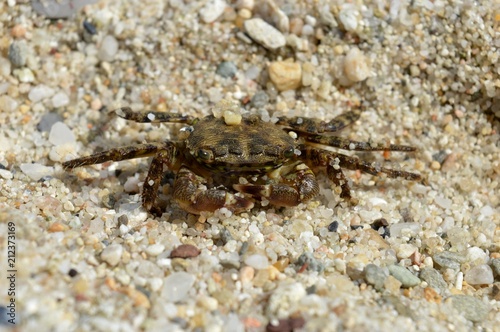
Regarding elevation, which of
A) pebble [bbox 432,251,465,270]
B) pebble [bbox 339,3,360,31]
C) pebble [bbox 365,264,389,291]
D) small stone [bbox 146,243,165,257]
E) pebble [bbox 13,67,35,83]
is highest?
pebble [bbox 339,3,360,31]

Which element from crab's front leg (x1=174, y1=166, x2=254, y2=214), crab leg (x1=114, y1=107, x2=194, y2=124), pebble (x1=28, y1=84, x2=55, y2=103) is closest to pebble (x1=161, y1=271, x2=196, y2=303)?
crab's front leg (x1=174, y1=166, x2=254, y2=214)

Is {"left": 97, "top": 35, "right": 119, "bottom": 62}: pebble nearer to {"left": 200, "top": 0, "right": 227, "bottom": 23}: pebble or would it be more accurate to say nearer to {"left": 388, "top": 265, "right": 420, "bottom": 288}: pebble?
{"left": 200, "top": 0, "right": 227, "bottom": 23}: pebble

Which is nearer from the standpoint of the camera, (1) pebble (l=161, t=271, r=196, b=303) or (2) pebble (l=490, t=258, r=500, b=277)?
(1) pebble (l=161, t=271, r=196, b=303)

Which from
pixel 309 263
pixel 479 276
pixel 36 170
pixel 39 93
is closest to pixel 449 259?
pixel 479 276

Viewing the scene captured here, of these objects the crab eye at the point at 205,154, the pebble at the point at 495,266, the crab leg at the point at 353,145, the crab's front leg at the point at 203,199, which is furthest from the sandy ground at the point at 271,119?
the crab eye at the point at 205,154

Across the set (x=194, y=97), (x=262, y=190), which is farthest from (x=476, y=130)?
(x=194, y=97)
